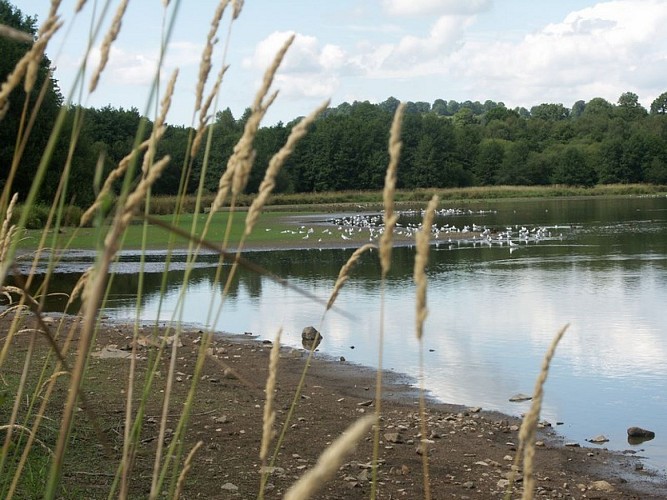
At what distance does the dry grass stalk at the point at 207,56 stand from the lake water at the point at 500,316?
1.43 m

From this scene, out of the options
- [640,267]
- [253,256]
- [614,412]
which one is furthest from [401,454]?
[253,256]

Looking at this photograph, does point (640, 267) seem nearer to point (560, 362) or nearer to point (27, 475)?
point (560, 362)

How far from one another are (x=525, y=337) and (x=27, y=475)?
11.3 meters

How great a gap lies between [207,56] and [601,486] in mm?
6874

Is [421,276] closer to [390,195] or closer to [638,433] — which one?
[390,195]

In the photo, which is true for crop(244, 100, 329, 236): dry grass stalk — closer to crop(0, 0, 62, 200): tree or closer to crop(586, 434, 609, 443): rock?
crop(586, 434, 609, 443): rock

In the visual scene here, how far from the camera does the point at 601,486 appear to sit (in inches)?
308

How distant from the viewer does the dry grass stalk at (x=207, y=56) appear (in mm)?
1901

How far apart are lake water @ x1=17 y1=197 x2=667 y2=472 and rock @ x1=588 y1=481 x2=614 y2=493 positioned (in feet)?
3.37

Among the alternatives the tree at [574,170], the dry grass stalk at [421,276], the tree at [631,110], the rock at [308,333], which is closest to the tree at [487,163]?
the tree at [574,170]

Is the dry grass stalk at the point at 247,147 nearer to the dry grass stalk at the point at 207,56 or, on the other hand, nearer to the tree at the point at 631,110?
the dry grass stalk at the point at 207,56

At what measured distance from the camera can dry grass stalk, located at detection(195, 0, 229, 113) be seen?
6.24 ft

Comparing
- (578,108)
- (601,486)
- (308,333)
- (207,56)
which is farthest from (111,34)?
(578,108)

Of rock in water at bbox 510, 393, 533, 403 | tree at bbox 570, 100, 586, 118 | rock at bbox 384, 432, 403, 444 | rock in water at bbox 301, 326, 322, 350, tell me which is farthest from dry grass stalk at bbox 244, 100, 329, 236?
tree at bbox 570, 100, 586, 118
